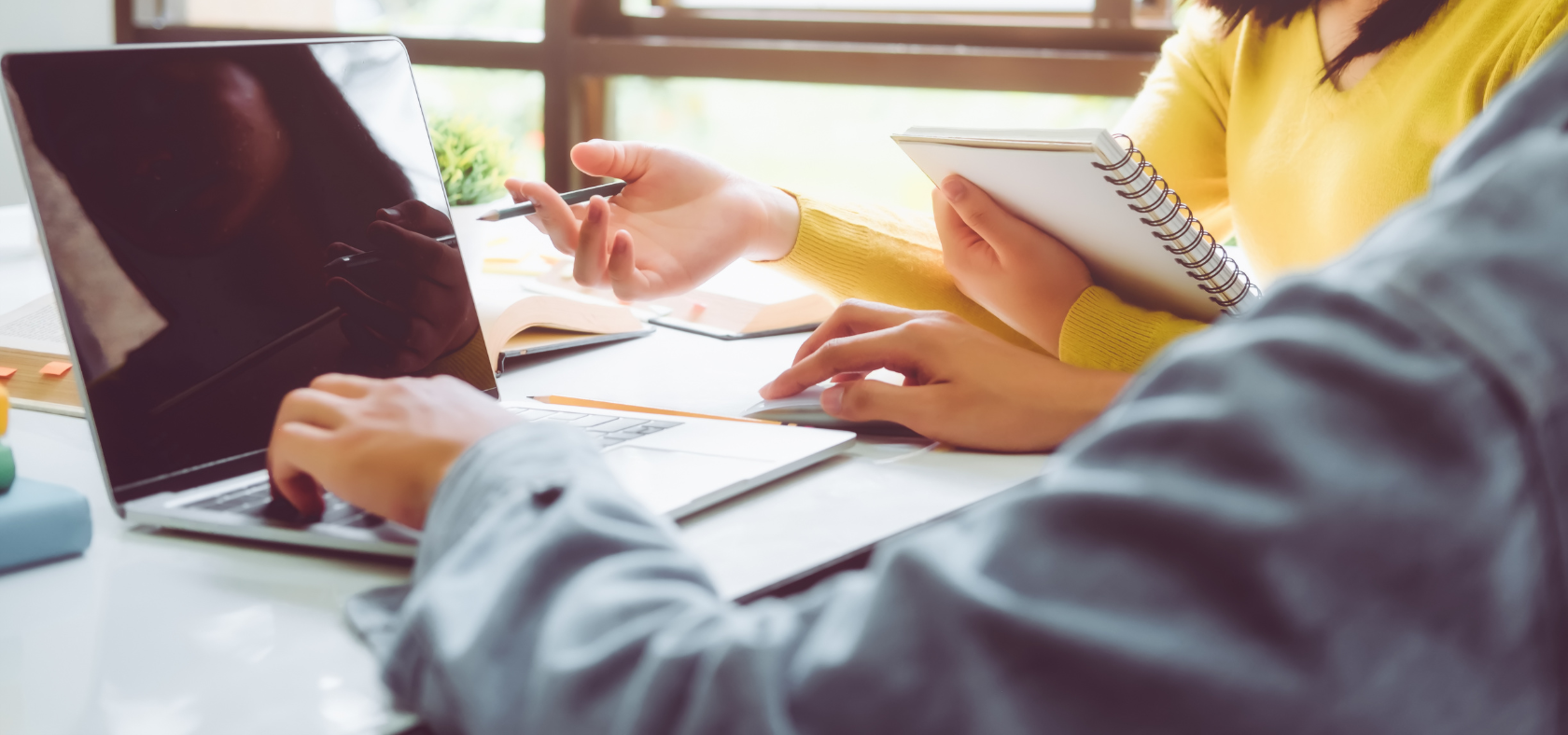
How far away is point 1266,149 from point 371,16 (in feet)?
6.52

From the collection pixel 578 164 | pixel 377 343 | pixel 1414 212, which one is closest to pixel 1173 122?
pixel 578 164

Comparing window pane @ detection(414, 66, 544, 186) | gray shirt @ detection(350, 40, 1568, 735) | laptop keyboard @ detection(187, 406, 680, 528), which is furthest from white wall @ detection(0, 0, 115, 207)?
gray shirt @ detection(350, 40, 1568, 735)

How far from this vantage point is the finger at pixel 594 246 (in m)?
0.78

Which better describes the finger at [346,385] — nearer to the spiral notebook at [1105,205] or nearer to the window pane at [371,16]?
the spiral notebook at [1105,205]

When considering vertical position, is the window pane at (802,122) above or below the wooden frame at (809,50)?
below

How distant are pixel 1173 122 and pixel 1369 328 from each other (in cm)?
94

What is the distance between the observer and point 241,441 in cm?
60

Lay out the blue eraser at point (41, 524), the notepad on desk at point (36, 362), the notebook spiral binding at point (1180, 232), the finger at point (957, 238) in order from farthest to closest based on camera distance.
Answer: the finger at point (957, 238)
the notepad on desk at point (36, 362)
the notebook spiral binding at point (1180, 232)
the blue eraser at point (41, 524)

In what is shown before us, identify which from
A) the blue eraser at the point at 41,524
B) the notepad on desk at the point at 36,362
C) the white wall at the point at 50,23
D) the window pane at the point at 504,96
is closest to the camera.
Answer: the blue eraser at the point at 41,524

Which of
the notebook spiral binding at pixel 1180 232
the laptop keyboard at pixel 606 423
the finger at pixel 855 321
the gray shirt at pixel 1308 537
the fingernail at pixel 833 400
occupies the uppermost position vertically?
the gray shirt at pixel 1308 537

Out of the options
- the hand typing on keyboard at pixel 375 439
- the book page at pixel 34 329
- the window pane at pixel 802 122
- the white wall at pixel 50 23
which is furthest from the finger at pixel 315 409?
the white wall at pixel 50 23

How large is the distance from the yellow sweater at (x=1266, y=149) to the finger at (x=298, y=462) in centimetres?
48

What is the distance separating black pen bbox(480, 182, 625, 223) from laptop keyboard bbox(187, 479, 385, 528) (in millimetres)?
270

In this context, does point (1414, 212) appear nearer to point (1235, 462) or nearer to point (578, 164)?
point (1235, 462)
